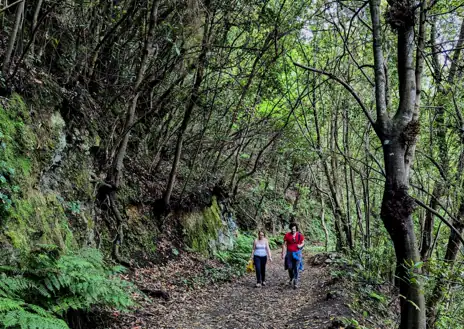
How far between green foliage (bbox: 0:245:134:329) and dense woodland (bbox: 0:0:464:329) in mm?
45

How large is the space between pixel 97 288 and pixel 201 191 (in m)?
9.41

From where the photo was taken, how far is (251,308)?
7.74 m

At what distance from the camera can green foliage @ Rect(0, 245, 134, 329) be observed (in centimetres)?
342

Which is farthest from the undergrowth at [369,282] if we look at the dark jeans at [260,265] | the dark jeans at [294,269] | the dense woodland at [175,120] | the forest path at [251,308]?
the dark jeans at [260,265]

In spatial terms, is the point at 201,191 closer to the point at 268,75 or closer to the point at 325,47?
the point at 268,75

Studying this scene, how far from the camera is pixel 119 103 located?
1066 cm

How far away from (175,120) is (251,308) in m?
7.90

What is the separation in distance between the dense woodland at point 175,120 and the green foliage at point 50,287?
0.15ft

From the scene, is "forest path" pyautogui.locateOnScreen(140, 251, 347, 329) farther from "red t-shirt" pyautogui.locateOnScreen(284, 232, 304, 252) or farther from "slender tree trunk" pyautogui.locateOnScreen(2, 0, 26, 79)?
"slender tree trunk" pyautogui.locateOnScreen(2, 0, 26, 79)

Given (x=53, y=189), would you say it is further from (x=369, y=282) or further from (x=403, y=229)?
(x=369, y=282)

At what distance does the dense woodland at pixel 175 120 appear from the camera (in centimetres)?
445

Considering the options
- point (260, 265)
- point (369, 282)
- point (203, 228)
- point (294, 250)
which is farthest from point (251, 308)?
point (203, 228)

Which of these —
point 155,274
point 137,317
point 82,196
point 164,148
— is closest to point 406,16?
point 137,317

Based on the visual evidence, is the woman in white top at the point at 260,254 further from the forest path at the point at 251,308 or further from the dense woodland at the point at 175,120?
the dense woodland at the point at 175,120
